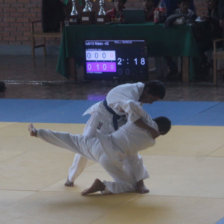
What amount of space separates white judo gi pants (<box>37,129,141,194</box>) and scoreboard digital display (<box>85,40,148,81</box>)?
22.8 feet

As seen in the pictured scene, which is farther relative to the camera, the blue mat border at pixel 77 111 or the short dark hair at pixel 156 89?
the blue mat border at pixel 77 111

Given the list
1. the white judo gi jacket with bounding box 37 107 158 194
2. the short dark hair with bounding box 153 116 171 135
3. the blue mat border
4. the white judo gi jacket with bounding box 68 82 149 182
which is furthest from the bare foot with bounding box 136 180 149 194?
the blue mat border

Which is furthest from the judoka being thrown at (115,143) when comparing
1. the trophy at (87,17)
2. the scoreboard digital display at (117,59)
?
the trophy at (87,17)

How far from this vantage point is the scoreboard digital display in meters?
14.3

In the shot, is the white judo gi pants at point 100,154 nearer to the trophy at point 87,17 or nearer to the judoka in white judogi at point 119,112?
the judoka in white judogi at point 119,112

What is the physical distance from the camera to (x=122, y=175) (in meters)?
7.47

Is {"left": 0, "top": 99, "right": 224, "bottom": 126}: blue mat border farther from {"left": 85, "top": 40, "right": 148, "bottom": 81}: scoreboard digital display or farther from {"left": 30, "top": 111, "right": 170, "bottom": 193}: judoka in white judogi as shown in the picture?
{"left": 30, "top": 111, "right": 170, "bottom": 193}: judoka in white judogi

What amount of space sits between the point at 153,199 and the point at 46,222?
119 centimetres

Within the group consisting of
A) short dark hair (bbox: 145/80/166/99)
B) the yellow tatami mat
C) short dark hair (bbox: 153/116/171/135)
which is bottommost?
the yellow tatami mat

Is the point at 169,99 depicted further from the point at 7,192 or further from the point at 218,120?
the point at 7,192

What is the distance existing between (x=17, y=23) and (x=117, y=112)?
13.8 metres

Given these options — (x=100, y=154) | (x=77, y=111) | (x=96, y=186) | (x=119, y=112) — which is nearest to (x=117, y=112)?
(x=119, y=112)

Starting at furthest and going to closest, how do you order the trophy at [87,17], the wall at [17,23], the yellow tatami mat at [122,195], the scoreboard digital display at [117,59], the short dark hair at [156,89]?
the wall at [17,23] → the trophy at [87,17] → the scoreboard digital display at [117,59] → the short dark hair at [156,89] → the yellow tatami mat at [122,195]

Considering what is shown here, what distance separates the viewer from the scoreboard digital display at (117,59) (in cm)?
1430
